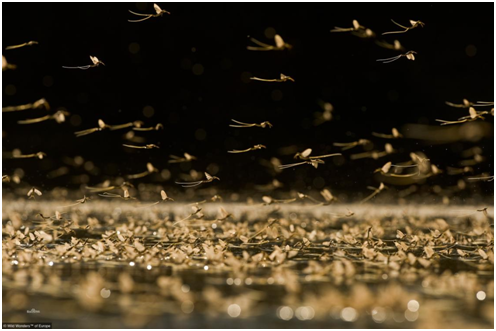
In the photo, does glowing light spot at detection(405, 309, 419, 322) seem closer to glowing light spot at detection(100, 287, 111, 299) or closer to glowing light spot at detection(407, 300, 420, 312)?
glowing light spot at detection(407, 300, 420, 312)

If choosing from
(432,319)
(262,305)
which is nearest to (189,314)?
(262,305)

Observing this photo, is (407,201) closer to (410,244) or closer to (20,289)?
(410,244)

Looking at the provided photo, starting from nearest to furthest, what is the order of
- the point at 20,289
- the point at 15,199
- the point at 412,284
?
the point at 20,289
the point at 412,284
the point at 15,199

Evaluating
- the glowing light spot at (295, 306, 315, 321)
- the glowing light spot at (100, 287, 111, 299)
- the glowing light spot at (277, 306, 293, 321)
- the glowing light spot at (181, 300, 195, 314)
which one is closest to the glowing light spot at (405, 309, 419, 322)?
the glowing light spot at (295, 306, 315, 321)

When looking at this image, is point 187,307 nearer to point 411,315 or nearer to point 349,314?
point 349,314

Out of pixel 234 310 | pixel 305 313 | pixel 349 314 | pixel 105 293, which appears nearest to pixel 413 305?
pixel 349 314

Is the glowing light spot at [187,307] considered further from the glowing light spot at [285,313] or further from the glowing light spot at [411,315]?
the glowing light spot at [411,315]

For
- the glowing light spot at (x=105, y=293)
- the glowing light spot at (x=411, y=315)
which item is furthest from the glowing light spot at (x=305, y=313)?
the glowing light spot at (x=105, y=293)
